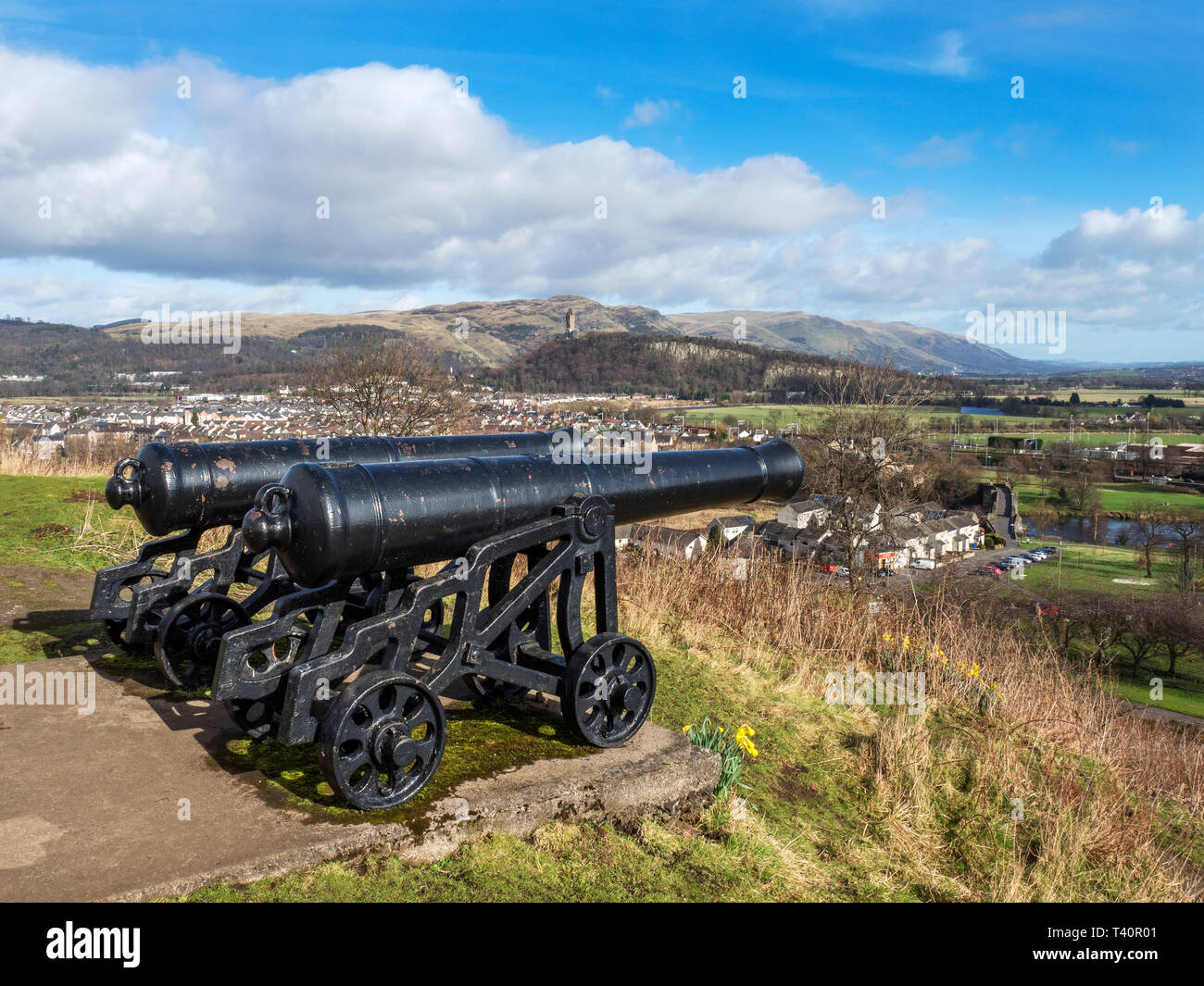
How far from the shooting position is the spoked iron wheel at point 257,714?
152 inches

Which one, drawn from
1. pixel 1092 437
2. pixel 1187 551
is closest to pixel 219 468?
pixel 1187 551

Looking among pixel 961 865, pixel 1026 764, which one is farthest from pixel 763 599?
pixel 961 865

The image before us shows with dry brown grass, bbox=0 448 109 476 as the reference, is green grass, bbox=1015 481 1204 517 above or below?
below

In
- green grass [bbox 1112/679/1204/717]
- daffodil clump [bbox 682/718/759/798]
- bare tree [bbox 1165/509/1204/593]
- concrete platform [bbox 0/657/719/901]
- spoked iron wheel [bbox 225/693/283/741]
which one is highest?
spoked iron wheel [bbox 225/693/283/741]

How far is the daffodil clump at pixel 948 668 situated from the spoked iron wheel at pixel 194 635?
5.16m

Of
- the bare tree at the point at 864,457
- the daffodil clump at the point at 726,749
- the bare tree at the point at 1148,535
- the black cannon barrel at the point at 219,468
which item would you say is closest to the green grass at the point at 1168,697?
the bare tree at the point at 864,457

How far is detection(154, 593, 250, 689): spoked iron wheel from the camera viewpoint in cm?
442

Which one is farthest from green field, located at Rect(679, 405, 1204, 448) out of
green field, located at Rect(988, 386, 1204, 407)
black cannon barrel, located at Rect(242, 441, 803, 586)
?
black cannon barrel, located at Rect(242, 441, 803, 586)

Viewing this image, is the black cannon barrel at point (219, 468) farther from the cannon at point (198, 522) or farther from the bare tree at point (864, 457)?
the bare tree at point (864, 457)

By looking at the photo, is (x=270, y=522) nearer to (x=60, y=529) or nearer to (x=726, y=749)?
(x=726, y=749)

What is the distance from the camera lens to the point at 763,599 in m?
8.31

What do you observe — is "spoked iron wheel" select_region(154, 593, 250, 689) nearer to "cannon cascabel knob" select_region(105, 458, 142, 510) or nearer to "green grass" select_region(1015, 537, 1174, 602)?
"cannon cascabel knob" select_region(105, 458, 142, 510)
